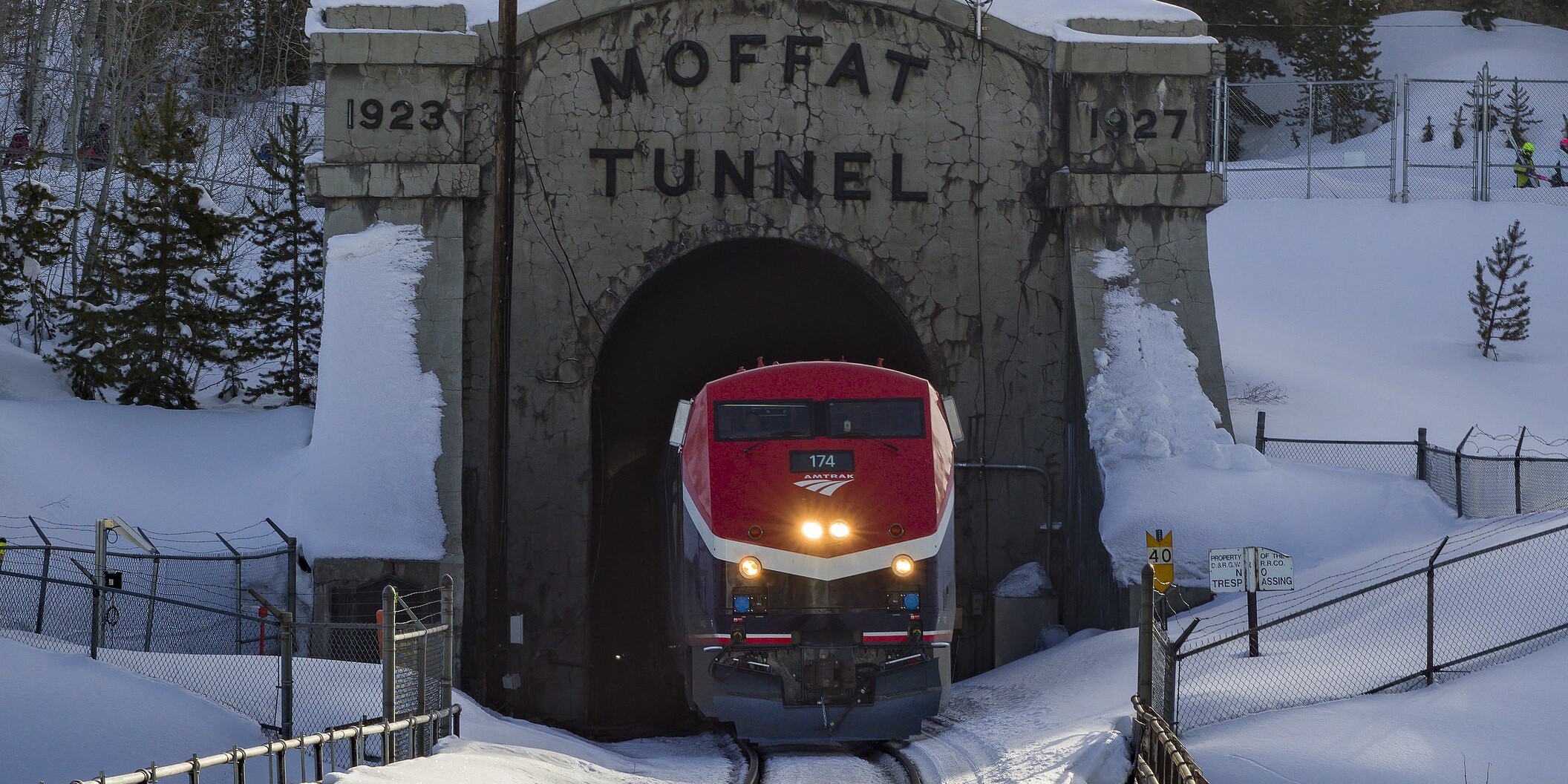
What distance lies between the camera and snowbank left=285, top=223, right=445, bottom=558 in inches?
712

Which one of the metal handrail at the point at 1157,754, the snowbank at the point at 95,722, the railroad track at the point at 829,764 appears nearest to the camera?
the metal handrail at the point at 1157,754

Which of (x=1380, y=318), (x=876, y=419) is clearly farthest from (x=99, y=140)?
(x=876, y=419)

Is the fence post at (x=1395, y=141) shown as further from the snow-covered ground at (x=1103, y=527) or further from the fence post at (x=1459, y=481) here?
the fence post at (x=1459, y=481)

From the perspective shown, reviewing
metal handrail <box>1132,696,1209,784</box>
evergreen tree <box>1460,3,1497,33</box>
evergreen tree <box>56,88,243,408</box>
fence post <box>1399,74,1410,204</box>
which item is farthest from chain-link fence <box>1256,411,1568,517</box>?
evergreen tree <box>1460,3,1497,33</box>

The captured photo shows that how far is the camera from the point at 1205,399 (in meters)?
19.5

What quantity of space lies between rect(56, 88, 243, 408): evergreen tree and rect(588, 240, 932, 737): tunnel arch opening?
908 cm

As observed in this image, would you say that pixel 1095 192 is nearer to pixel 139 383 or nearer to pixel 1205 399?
pixel 1205 399

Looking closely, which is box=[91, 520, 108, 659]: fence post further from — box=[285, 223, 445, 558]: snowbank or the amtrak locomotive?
the amtrak locomotive

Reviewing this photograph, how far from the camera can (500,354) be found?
2038cm

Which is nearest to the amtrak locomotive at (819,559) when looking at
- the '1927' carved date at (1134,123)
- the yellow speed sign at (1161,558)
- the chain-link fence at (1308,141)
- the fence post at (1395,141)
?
the yellow speed sign at (1161,558)

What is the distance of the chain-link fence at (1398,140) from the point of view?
42.9m

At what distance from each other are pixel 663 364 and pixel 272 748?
1485 cm

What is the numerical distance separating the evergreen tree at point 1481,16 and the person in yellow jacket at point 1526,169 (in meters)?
20.6

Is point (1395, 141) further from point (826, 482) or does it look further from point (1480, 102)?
point (826, 482)
